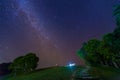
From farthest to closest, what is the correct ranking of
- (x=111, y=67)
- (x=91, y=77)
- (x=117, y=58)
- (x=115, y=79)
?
1. (x=111, y=67)
2. (x=117, y=58)
3. (x=115, y=79)
4. (x=91, y=77)

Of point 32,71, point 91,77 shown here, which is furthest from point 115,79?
point 32,71

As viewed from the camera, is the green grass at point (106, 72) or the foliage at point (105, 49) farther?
the foliage at point (105, 49)

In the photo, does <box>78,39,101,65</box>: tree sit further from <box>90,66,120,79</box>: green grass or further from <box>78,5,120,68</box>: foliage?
<box>90,66,120,79</box>: green grass

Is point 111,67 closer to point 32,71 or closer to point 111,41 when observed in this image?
point 111,41

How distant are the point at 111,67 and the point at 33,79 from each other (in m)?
12.3

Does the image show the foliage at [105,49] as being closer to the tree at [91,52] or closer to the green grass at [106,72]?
the tree at [91,52]

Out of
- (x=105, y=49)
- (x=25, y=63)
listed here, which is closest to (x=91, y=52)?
(x=105, y=49)

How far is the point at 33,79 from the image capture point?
33.3m

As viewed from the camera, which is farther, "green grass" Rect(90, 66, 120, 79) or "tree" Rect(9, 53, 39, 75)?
"tree" Rect(9, 53, 39, 75)

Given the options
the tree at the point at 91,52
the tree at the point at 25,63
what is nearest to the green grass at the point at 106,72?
the tree at the point at 91,52

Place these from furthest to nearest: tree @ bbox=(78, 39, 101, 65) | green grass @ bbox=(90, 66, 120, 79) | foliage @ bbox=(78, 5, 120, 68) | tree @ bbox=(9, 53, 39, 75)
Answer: tree @ bbox=(78, 39, 101, 65) → tree @ bbox=(9, 53, 39, 75) → foliage @ bbox=(78, 5, 120, 68) → green grass @ bbox=(90, 66, 120, 79)

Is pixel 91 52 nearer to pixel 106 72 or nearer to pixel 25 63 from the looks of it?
pixel 106 72

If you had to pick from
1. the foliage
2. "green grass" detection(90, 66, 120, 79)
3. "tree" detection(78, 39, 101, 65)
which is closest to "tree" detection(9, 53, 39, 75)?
"tree" detection(78, 39, 101, 65)

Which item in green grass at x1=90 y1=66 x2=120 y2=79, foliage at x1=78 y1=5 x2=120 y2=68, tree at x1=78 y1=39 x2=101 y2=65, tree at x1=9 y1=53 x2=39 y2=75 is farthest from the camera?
tree at x1=78 y1=39 x2=101 y2=65
